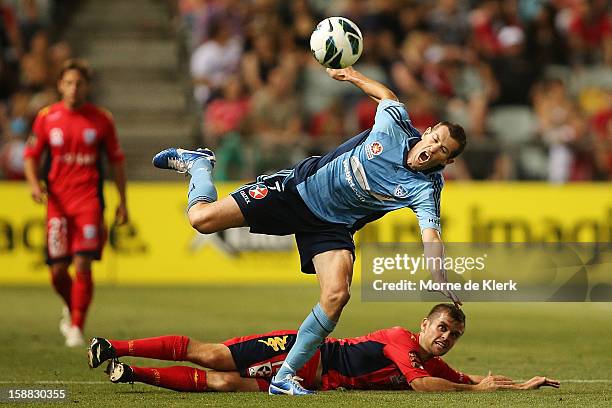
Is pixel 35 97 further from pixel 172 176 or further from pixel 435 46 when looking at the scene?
pixel 435 46

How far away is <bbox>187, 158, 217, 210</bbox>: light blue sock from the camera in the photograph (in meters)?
8.88

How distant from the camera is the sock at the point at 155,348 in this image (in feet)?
27.1

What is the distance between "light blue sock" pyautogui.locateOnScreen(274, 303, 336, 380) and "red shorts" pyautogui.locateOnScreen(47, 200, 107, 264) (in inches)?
159

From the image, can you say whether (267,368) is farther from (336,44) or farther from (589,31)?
(589,31)

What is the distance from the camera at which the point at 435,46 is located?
72.7 feet

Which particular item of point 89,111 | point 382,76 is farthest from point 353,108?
point 89,111

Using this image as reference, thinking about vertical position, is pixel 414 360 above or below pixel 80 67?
below

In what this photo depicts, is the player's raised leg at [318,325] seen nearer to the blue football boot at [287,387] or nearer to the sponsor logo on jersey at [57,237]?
the blue football boot at [287,387]

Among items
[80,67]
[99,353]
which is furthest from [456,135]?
[80,67]

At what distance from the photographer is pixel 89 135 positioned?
11.9m

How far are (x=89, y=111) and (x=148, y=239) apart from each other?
22.5 feet

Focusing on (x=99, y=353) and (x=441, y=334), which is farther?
(x=441, y=334)

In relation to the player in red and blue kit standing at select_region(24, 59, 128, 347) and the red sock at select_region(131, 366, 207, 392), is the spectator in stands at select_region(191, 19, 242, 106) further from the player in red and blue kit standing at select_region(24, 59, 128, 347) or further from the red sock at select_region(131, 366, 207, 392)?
the red sock at select_region(131, 366, 207, 392)

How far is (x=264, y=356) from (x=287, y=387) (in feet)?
1.01
